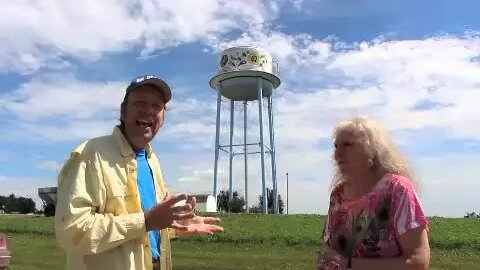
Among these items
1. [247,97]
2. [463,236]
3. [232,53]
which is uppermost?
[232,53]

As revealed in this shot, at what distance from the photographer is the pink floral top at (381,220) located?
3.07m

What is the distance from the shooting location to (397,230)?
306 cm

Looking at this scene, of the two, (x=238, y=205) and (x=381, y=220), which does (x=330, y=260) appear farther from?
(x=238, y=205)

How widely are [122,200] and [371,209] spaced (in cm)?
130

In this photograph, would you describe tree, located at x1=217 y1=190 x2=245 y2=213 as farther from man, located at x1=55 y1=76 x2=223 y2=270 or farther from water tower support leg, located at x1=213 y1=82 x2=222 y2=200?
man, located at x1=55 y1=76 x2=223 y2=270

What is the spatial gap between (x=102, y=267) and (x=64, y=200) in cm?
36

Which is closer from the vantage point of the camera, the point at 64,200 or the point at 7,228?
the point at 64,200

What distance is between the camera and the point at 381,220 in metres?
3.13

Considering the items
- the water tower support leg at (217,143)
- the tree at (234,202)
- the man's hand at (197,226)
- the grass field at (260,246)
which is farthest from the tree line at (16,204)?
the man's hand at (197,226)

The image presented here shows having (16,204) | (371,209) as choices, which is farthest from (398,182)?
(16,204)

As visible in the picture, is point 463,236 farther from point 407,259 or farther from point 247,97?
point 247,97

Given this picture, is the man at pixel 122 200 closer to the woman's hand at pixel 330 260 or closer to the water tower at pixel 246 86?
the woman's hand at pixel 330 260

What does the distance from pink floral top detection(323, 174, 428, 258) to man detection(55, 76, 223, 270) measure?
887mm

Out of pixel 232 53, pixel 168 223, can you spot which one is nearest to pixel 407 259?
pixel 168 223
